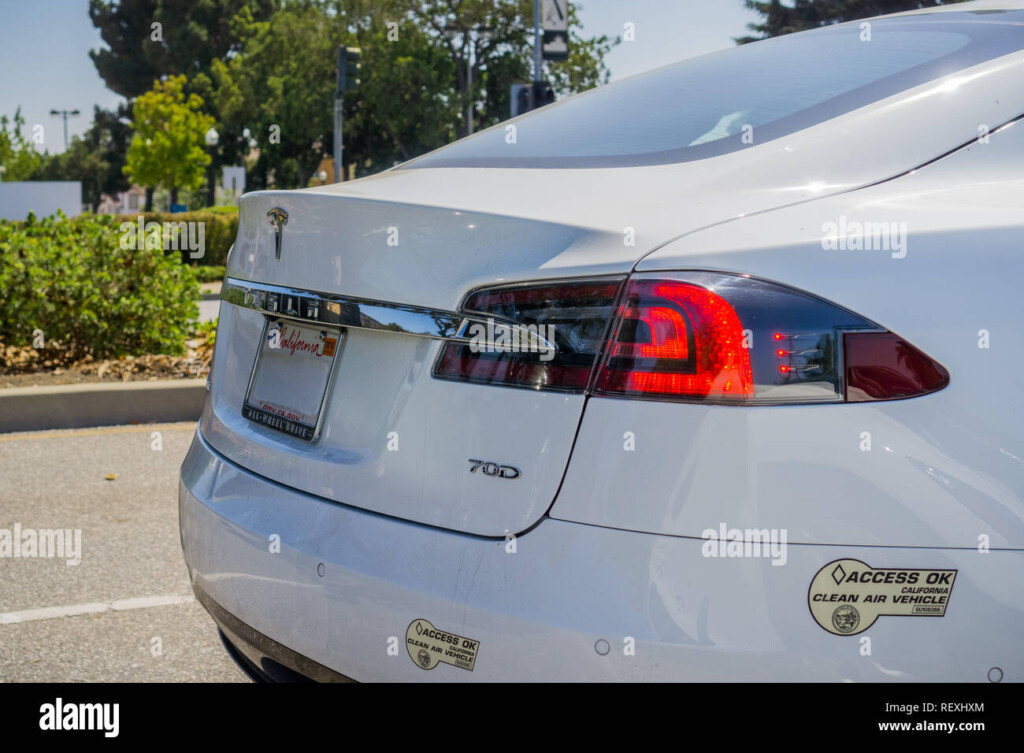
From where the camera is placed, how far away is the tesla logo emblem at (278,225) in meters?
2.29

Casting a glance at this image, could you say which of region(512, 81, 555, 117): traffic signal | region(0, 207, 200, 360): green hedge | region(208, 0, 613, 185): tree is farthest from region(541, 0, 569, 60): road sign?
region(208, 0, 613, 185): tree

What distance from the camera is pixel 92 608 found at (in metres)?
3.60

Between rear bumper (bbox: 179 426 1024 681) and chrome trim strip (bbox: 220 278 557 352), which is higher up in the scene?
chrome trim strip (bbox: 220 278 557 352)

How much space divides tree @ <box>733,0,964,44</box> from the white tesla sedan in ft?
110

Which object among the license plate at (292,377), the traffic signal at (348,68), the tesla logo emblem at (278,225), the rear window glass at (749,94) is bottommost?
the license plate at (292,377)

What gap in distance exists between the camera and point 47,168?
7738cm

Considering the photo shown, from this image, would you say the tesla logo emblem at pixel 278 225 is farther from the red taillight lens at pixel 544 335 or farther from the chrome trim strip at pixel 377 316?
the red taillight lens at pixel 544 335

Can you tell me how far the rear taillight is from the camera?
1658 mm

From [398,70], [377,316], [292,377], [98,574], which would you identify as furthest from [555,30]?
[398,70]

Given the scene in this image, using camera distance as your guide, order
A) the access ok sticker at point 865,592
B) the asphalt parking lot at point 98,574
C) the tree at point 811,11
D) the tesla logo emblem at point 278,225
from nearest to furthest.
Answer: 1. the access ok sticker at point 865,592
2. the tesla logo emblem at point 278,225
3. the asphalt parking lot at point 98,574
4. the tree at point 811,11

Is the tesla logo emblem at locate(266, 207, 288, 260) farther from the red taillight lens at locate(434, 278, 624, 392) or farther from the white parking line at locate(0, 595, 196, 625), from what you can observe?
the white parking line at locate(0, 595, 196, 625)

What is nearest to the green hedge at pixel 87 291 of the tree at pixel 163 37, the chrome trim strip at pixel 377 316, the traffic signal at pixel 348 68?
the chrome trim strip at pixel 377 316

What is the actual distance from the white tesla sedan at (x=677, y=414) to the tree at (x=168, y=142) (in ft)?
165
